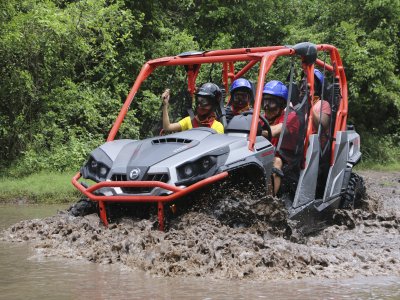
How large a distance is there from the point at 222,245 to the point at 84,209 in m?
1.81

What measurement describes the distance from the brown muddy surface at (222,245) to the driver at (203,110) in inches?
55.1

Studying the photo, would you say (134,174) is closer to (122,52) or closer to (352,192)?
(352,192)

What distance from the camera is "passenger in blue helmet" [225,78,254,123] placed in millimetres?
8250

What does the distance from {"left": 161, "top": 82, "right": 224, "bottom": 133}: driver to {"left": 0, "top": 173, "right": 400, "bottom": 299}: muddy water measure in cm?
150

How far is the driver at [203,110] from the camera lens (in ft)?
25.2

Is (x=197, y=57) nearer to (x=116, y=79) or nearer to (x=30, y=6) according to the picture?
(x=30, y=6)

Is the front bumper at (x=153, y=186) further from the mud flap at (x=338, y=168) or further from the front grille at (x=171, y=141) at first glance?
the mud flap at (x=338, y=168)

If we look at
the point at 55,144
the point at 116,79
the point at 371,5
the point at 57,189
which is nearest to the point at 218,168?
the point at 57,189

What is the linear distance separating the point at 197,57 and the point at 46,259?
102 inches

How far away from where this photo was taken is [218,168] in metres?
6.36

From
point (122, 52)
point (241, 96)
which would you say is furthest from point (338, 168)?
point (122, 52)

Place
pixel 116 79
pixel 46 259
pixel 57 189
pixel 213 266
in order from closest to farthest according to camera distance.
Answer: pixel 213 266 < pixel 46 259 < pixel 57 189 < pixel 116 79

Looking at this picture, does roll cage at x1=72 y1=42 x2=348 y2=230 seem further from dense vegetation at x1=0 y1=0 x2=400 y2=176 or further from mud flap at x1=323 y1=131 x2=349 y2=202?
dense vegetation at x1=0 y1=0 x2=400 y2=176

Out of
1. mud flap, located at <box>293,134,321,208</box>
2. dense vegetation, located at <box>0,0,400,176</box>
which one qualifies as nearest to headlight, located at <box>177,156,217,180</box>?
mud flap, located at <box>293,134,321,208</box>
